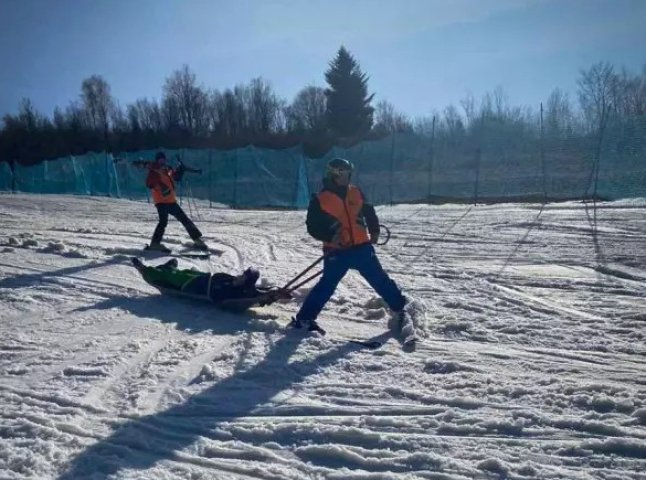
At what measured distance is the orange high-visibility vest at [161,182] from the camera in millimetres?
11555

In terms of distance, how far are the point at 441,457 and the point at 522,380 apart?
55.2 inches

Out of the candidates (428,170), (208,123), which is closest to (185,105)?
(208,123)

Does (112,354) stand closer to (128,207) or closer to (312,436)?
(312,436)

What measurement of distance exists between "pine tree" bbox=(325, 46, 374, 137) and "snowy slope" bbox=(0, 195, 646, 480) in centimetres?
3742

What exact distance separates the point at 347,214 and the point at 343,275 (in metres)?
Answer: 0.62

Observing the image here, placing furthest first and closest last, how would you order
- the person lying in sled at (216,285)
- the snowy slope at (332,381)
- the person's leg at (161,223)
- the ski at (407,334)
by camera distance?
the person's leg at (161,223)
the person lying in sled at (216,285)
the ski at (407,334)
the snowy slope at (332,381)

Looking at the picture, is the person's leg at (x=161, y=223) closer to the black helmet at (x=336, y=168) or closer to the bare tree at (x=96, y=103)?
the black helmet at (x=336, y=168)

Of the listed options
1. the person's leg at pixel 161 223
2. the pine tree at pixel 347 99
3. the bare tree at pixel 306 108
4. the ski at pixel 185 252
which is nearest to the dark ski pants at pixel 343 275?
the ski at pixel 185 252

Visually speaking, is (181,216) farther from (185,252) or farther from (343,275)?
(343,275)

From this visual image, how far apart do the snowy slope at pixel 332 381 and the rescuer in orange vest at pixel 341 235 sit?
1.26 ft

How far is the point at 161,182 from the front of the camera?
1158 cm

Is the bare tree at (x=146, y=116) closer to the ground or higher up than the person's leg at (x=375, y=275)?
higher up

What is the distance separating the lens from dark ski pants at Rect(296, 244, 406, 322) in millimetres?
5891

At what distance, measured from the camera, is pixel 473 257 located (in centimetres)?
1079
